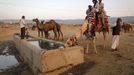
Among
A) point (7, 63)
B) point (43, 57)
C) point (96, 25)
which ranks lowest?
point (7, 63)

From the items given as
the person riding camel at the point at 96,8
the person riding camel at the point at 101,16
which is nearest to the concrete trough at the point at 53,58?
the person riding camel at the point at 96,8

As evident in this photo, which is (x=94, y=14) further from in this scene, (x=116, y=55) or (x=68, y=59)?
(x=68, y=59)

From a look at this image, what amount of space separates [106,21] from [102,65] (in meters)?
4.55

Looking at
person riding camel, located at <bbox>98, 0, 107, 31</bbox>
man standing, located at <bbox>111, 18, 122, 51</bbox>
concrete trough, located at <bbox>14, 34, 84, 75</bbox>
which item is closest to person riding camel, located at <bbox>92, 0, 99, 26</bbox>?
person riding camel, located at <bbox>98, 0, 107, 31</bbox>

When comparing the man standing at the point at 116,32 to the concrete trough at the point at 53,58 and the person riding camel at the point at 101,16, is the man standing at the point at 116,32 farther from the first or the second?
the concrete trough at the point at 53,58

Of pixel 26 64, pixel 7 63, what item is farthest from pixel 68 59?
pixel 7 63

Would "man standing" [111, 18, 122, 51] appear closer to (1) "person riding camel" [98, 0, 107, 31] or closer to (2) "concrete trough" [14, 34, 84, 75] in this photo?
(1) "person riding camel" [98, 0, 107, 31]

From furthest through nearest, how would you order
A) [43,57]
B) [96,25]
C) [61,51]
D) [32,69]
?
[96,25]
[32,69]
[61,51]
[43,57]

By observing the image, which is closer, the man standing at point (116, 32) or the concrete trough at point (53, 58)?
the concrete trough at point (53, 58)

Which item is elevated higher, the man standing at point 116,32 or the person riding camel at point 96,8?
the person riding camel at point 96,8

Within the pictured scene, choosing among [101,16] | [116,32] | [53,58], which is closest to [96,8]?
[101,16]

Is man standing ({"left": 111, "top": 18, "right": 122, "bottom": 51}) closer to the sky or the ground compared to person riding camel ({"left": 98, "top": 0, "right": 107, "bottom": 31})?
closer to the ground

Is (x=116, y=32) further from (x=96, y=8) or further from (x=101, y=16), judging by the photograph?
(x=96, y=8)

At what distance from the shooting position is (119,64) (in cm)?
1042
